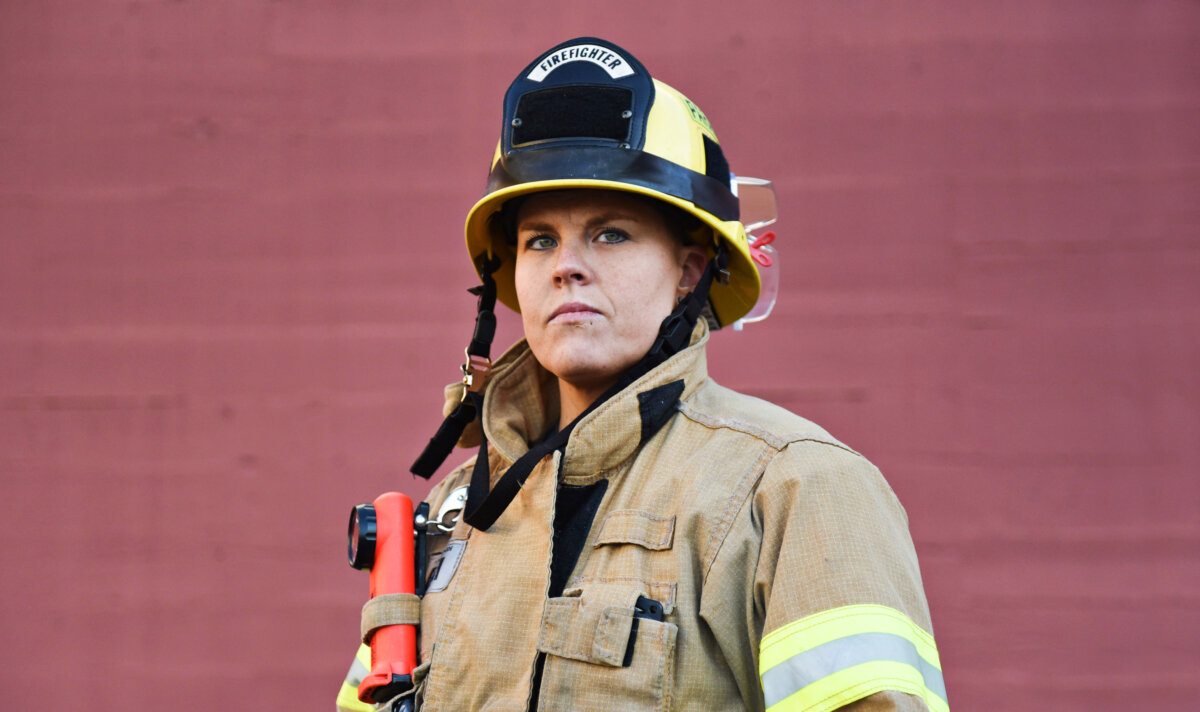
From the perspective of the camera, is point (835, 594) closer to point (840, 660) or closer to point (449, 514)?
point (840, 660)

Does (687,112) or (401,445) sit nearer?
(687,112)

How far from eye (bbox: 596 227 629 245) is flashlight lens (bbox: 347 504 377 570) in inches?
26.5

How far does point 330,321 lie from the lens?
316 cm

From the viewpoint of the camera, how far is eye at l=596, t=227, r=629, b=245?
5.92 feet

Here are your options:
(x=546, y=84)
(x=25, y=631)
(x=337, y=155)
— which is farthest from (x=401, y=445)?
(x=546, y=84)

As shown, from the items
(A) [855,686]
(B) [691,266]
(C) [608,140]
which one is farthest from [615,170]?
(A) [855,686]

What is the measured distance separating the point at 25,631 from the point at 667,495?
250cm

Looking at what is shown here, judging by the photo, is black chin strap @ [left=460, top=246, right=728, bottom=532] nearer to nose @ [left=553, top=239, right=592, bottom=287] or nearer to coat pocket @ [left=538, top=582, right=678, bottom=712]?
nose @ [left=553, top=239, right=592, bottom=287]

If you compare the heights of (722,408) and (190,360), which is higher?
(190,360)

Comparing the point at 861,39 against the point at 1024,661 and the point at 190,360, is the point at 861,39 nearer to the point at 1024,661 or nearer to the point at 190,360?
the point at 1024,661

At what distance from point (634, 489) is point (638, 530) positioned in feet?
0.34

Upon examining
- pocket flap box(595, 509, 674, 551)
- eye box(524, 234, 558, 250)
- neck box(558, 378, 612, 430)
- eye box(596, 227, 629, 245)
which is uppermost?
eye box(524, 234, 558, 250)

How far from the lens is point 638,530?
1.56 meters

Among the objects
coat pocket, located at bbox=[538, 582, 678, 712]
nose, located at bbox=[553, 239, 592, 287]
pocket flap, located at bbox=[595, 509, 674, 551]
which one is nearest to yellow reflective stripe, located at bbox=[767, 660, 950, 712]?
coat pocket, located at bbox=[538, 582, 678, 712]
